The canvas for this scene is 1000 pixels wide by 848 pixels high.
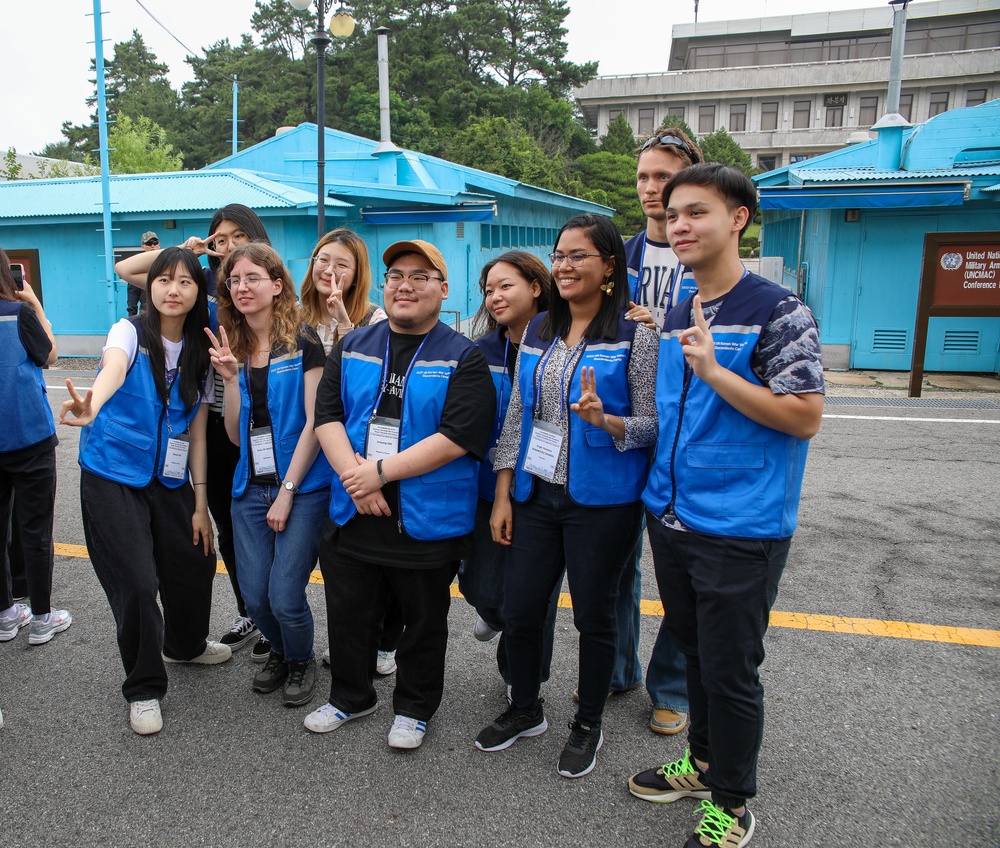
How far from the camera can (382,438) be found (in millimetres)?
2879

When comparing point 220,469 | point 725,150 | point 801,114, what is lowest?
point 220,469

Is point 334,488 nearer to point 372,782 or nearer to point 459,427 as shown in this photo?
point 459,427

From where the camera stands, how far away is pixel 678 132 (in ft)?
10.3

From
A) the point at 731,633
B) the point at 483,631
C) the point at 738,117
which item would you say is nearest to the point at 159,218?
the point at 483,631

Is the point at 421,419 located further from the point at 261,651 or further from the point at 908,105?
the point at 908,105

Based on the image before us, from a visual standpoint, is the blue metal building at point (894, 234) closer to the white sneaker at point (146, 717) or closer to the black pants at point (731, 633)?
the black pants at point (731, 633)

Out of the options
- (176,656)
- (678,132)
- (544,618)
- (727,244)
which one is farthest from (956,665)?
(176,656)

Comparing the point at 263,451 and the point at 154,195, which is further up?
the point at 154,195

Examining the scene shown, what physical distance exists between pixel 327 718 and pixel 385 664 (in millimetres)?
505

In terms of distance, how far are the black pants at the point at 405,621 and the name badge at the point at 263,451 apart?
38 cm

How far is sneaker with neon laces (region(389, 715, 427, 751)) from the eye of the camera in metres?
2.97

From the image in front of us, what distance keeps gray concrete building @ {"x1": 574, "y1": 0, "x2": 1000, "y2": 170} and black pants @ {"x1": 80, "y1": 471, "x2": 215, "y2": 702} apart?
207 ft

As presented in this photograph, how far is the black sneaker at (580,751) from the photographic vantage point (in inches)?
112

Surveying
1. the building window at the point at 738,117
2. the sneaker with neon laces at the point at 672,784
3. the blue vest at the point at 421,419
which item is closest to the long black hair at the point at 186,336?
the blue vest at the point at 421,419
